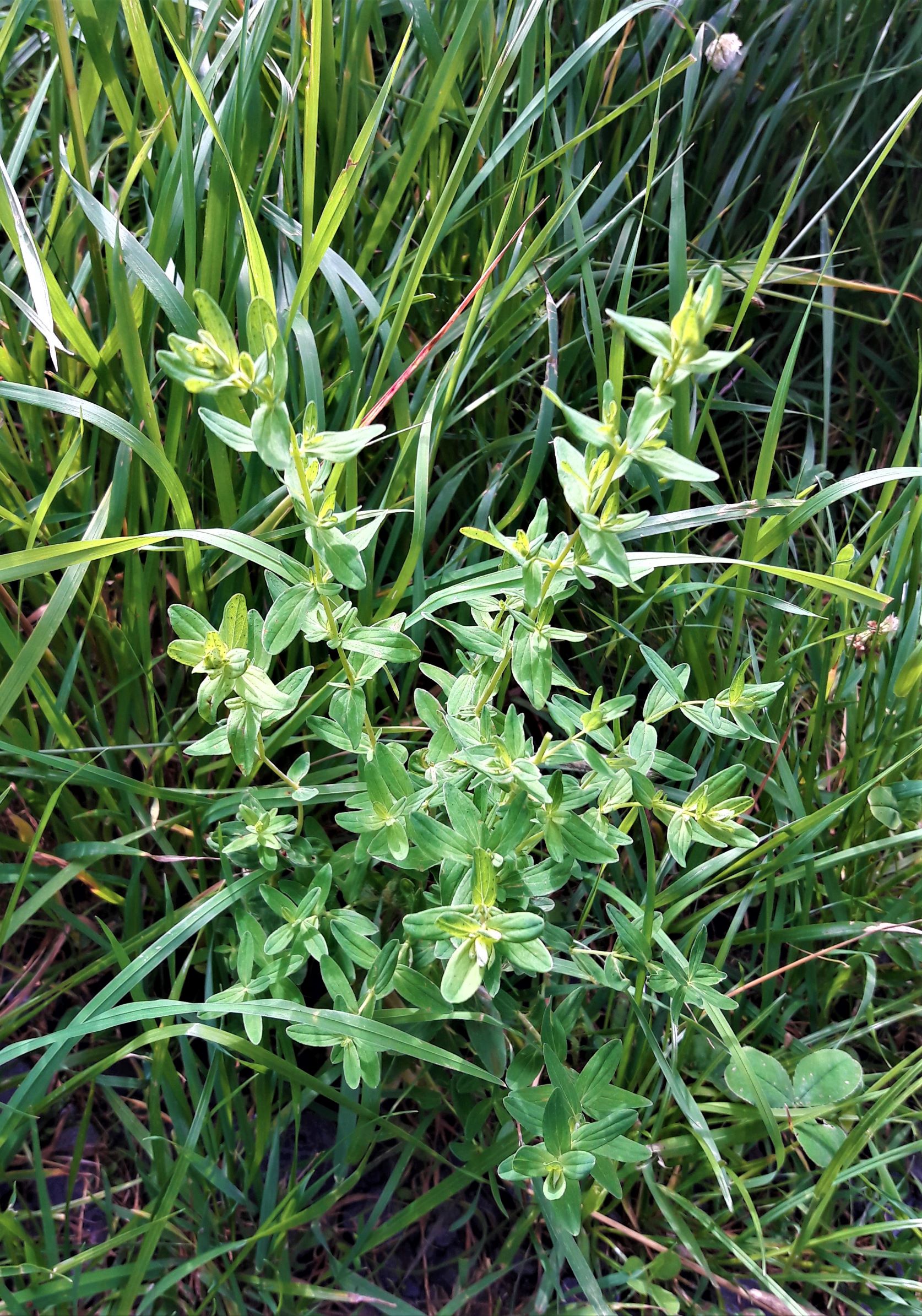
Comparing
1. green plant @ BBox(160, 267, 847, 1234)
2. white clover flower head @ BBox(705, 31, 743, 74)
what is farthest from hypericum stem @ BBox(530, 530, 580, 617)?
white clover flower head @ BBox(705, 31, 743, 74)

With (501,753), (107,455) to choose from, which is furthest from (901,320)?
(107,455)

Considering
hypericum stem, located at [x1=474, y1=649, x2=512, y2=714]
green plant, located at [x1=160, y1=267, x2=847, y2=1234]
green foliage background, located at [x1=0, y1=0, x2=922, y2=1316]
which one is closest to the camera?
green plant, located at [x1=160, y1=267, x2=847, y2=1234]

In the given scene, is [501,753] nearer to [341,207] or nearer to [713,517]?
[713,517]

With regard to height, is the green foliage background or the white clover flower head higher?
the white clover flower head

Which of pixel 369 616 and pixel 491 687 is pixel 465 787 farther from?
pixel 369 616

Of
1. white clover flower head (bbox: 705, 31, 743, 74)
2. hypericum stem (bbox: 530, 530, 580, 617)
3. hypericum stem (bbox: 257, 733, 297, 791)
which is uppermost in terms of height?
white clover flower head (bbox: 705, 31, 743, 74)

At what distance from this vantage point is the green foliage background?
1.49 m

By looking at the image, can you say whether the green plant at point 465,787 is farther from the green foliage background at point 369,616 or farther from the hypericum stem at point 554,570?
the green foliage background at point 369,616

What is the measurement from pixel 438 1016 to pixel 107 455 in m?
1.19

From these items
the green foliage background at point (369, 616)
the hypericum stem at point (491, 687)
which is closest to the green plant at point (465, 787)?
the hypericum stem at point (491, 687)

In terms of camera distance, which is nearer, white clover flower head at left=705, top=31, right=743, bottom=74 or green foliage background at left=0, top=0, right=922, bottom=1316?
green foliage background at left=0, top=0, right=922, bottom=1316

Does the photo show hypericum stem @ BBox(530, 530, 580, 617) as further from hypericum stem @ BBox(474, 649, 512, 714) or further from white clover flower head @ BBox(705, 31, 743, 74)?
white clover flower head @ BBox(705, 31, 743, 74)

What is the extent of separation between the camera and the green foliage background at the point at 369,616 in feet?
4.89

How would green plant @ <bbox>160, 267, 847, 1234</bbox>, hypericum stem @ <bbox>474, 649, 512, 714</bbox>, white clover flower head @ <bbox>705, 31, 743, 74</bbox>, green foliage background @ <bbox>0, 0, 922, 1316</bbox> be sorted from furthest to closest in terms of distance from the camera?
white clover flower head @ <bbox>705, 31, 743, 74</bbox> → green foliage background @ <bbox>0, 0, 922, 1316</bbox> → hypericum stem @ <bbox>474, 649, 512, 714</bbox> → green plant @ <bbox>160, 267, 847, 1234</bbox>
